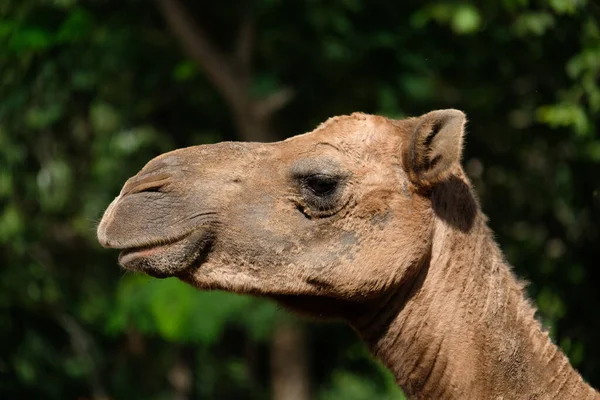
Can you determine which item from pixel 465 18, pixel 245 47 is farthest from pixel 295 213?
pixel 245 47

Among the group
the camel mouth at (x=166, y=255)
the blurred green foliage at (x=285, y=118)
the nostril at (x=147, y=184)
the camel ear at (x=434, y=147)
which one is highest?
the nostril at (x=147, y=184)

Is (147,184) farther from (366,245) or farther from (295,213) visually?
(366,245)

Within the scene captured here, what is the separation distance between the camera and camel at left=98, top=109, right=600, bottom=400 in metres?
4.25

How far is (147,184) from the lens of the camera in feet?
13.8

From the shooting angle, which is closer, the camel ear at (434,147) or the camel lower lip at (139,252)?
the camel lower lip at (139,252)

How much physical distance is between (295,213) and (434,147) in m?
0.61

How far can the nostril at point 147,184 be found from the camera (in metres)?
4.21

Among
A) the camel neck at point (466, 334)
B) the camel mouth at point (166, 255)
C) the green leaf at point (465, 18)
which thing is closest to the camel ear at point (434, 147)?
the camel neck at point (466, 334)

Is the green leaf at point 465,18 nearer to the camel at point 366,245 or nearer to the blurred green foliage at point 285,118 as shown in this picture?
the blurred green foliage at point 285,118

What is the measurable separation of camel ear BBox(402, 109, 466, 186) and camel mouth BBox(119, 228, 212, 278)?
877 mm

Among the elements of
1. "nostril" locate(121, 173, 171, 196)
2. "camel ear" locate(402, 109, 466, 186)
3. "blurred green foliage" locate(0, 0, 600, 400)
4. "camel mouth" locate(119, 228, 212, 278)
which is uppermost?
"nostril" locate(121, 173, 171, 196)

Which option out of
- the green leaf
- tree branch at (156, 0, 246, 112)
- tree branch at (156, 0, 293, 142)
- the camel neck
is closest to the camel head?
the camel neck

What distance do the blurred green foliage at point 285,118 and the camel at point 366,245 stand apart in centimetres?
150

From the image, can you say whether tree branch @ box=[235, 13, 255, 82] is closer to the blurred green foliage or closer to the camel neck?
the blurred green foliage
